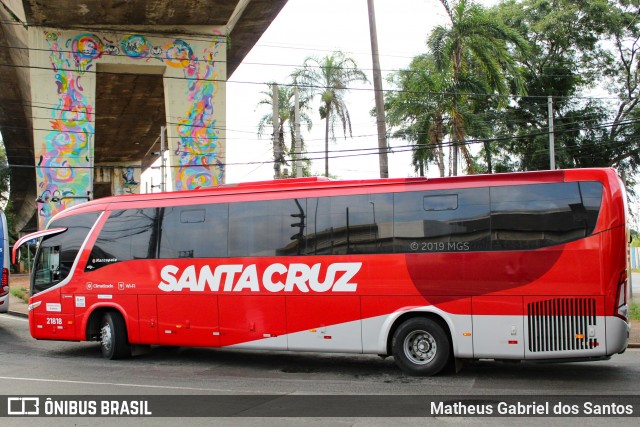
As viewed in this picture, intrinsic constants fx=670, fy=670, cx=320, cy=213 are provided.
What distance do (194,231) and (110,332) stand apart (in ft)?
9.35

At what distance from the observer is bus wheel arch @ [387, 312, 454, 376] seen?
1030cm

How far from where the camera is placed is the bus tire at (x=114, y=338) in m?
13.1

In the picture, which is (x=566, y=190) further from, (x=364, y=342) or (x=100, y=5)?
(x=100, y=5)

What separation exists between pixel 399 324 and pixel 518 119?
27.5m

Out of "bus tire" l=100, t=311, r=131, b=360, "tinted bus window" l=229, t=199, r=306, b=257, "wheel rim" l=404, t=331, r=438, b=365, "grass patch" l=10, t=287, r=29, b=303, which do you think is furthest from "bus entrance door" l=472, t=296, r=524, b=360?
"grass patch" l=10, t=287, r=29, b=303

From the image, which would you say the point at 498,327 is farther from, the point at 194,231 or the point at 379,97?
the point at 379,97

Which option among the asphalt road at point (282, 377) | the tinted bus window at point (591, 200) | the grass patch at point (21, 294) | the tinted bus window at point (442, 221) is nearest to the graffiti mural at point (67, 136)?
the grass patch at point (21, 294)

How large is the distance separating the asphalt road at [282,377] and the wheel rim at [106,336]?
33 cm

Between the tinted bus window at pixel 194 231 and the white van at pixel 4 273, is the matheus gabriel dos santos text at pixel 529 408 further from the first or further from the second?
the white van at pixel 4 273

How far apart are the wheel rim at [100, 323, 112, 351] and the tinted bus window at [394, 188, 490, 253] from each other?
6.28 meters

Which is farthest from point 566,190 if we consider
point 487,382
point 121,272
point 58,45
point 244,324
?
point 58,45

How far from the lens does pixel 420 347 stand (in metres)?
10.5

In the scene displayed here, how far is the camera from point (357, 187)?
11180mm

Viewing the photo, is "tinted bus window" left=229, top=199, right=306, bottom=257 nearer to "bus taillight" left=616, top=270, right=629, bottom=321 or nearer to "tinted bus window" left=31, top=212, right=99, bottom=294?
"tinted bus window" left=31, top=212, right=99, bottom=294
